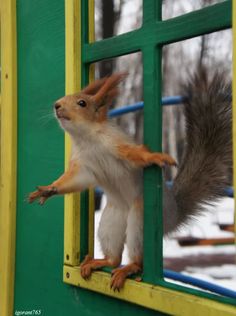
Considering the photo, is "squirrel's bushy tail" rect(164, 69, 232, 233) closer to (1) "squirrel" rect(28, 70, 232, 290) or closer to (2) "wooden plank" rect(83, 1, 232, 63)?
(1) "squirrel" rect(28, 70, 232, 290)

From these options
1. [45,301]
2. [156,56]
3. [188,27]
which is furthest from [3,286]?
[188,27]

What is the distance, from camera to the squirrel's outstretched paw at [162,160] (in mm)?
1154

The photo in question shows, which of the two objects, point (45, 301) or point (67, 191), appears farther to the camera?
point (45, 301)

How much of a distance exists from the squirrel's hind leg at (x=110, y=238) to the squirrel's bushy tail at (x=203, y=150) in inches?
5.2

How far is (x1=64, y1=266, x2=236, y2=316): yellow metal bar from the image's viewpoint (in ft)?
3.43

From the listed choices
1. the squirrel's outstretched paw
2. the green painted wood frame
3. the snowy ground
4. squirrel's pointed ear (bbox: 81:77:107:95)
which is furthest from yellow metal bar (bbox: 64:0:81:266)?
the snowy ground

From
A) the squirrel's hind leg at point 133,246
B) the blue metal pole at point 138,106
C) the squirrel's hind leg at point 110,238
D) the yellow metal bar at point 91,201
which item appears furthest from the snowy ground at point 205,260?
the squirrel's hind leg at point 133,246

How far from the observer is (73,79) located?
4.99 feet

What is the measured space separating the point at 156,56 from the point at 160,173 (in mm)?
296

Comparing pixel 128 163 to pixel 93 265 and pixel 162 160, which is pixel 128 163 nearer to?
pixel 162 160

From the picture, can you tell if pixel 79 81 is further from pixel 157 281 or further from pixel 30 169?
pixel 157 281

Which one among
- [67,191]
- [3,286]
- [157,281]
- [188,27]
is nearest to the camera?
[188,27]

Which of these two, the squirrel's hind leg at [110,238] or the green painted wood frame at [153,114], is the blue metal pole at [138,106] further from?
the green painted wood frame at [153,114]

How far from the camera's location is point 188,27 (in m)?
→ 1.12
